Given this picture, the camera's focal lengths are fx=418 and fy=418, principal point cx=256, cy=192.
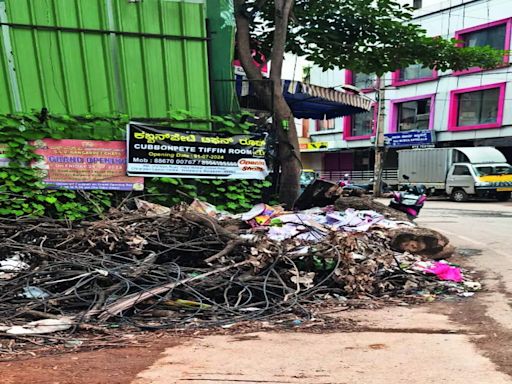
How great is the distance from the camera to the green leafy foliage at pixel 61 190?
243 inches

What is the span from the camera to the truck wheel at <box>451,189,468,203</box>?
21297mm

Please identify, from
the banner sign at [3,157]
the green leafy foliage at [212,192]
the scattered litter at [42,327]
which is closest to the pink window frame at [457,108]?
the green leafy foliage at [212,192]

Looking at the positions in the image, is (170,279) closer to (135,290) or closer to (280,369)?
(135,290)

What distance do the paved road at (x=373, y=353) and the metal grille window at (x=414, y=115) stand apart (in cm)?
2475

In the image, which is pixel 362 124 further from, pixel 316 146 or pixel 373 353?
pixel 373 353

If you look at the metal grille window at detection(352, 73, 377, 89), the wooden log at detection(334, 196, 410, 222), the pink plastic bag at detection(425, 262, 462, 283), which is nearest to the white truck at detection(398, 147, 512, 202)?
the metal grille window at detection(352, 73, 377, 89)

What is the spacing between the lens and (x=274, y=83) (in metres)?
8.39

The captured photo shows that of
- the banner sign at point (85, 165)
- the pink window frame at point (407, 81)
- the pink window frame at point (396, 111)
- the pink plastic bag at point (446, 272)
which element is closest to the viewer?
the pink plastic bag at point (446, 272)

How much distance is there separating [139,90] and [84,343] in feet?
15.5

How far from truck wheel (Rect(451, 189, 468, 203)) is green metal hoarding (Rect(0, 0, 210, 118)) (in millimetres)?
17978

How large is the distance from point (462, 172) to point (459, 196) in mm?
1240

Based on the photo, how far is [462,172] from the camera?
70.4 feet

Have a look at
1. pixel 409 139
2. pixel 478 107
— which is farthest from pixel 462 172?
pixel 409 139

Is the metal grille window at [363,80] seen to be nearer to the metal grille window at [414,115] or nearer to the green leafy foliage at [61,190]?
the metal grille window at [414,115]
